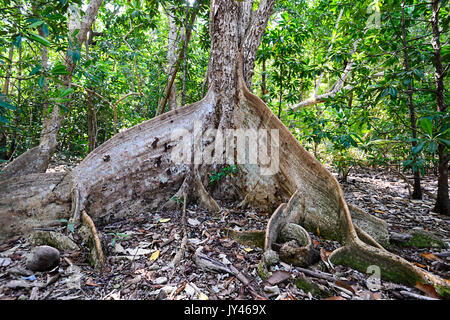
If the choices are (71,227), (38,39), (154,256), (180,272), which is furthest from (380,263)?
(38,39)

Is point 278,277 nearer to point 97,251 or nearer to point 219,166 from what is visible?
point 97,251

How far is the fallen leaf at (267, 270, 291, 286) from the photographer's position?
164cm

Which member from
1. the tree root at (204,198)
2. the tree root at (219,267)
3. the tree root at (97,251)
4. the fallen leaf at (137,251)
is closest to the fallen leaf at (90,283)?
the tree root at (97,251)

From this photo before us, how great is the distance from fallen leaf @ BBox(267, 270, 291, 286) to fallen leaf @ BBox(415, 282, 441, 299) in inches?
34.9

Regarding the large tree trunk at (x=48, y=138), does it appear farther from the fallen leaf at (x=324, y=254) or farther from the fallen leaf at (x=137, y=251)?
the fallen leaf at (x=324, y=254)

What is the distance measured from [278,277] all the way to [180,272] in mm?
777

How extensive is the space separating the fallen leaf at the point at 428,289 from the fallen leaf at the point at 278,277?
34.9 inches

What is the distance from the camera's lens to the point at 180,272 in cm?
176

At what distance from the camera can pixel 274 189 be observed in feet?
8.94

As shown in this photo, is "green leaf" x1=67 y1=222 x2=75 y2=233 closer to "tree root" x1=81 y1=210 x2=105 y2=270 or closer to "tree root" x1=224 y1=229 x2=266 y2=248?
"tree root" x1=81 y1=210 x2=105 y2=270

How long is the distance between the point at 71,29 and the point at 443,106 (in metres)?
4.83

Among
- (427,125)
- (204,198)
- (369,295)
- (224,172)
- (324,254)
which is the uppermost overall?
(427,125)

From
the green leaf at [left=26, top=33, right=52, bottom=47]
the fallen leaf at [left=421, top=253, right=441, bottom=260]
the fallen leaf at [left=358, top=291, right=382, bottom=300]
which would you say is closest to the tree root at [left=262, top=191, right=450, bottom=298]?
the fallen leaf at [left=358, top=291, right=382, bottom=300]

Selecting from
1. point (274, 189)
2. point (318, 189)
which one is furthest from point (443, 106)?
point (274, 189)
